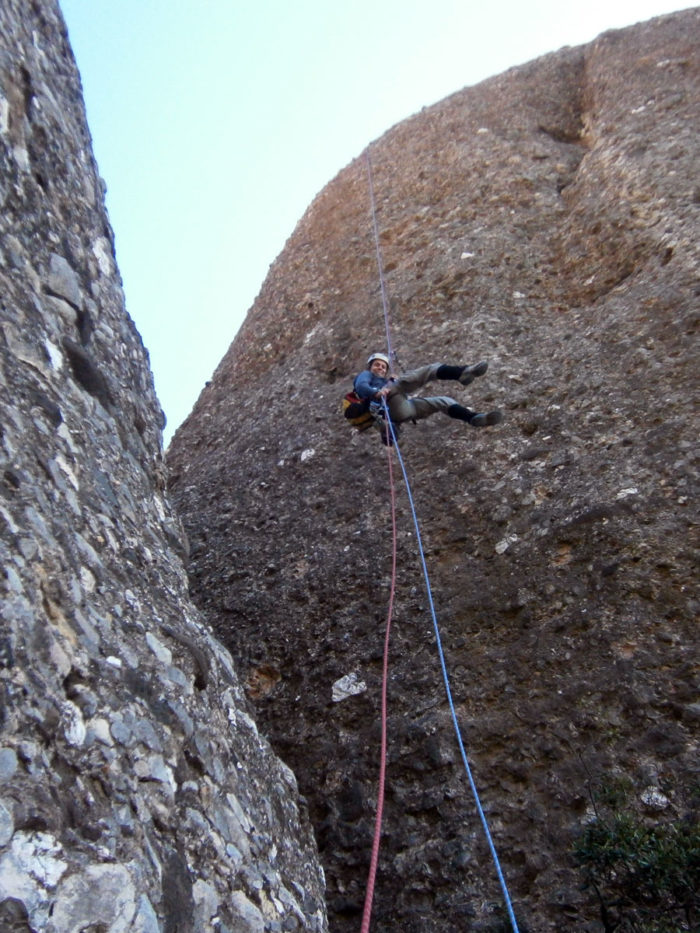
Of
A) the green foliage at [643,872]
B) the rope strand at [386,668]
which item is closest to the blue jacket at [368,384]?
the rope strand at [386,668]

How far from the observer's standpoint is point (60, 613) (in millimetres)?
3328

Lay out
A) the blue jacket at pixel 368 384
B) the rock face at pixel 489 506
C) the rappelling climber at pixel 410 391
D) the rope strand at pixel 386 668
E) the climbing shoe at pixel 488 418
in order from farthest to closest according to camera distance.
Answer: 1. the blue jacket at pixel 368 384
2. the rappelling climber at pixel 410 391
3. the climbing shoe at pixel 488 418
4. the rock face at pixel 489 506
5. the rope strand at pixel 386 668

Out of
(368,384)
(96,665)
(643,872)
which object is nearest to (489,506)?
(368,384)

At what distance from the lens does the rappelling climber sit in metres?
7.31

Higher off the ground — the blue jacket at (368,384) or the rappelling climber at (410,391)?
the blue jacket at (368,384)

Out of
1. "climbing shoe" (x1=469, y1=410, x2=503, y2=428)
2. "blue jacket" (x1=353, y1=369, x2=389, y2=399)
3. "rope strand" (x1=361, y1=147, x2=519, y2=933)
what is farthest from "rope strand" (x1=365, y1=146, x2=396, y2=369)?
"climbing shoe" (x1=469, y1=410, x2=503, y2=428)

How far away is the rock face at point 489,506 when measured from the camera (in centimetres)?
481

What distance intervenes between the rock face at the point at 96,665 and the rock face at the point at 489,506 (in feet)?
3.81

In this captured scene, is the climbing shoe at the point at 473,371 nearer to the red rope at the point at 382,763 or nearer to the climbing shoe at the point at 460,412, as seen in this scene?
the climbing shoe at the point at 460,412

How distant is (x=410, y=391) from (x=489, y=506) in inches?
59.9

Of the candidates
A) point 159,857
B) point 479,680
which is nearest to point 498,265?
point 479,680

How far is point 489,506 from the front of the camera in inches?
269

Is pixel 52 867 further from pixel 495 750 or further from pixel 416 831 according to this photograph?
pixel 495 750

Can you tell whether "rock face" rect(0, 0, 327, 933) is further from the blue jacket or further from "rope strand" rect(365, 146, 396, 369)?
"rope strand" rect(365, 146, 396, 369)
